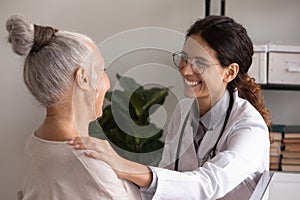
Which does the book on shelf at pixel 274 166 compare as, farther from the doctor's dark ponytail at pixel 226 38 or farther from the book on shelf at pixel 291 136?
the doctor's dark ponytail at pixel 226 38

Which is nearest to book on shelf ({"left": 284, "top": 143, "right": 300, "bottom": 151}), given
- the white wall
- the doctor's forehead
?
the white wall

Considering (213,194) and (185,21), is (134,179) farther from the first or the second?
(185,21)

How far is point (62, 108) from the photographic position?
3.57 feet

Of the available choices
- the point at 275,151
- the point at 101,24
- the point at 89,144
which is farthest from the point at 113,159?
Answer: the point at 101,24

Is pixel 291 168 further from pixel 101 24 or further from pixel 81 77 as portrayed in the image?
pixel 81 77

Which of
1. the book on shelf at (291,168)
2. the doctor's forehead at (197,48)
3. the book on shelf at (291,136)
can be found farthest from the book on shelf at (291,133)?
the doctor's forehead at (197,48)

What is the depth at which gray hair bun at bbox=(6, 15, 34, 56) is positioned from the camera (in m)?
1.07

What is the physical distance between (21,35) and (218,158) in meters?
0.51

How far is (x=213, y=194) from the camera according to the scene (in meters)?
1.18

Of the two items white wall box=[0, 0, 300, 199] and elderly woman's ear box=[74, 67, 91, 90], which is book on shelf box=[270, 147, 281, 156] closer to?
white wall box=[0, 0, 300, 199]

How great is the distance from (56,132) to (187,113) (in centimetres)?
54

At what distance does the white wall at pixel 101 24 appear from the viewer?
269cm

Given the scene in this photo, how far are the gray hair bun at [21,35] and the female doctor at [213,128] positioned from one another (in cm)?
21

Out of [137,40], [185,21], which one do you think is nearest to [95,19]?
[185,21]
